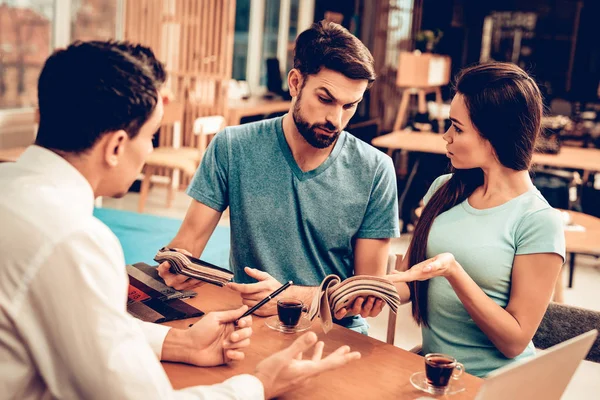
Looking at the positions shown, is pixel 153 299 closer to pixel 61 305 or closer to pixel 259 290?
pixel 259 290

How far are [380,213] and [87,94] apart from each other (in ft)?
4.04

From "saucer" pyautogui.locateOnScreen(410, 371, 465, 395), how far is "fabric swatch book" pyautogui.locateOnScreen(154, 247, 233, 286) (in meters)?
0.51

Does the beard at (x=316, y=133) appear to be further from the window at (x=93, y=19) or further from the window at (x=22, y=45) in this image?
the window at (x=93, y=19)

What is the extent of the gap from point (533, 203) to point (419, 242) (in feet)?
1.13

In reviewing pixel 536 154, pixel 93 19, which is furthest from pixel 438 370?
pixel 93 19

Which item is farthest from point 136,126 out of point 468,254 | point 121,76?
point 468,254

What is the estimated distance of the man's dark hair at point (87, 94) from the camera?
1123 mm

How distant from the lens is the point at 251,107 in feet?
23.9

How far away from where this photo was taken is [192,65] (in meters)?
7.27

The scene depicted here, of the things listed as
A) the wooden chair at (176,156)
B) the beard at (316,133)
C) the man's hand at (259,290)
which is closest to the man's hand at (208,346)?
the man's hand at (259,290)

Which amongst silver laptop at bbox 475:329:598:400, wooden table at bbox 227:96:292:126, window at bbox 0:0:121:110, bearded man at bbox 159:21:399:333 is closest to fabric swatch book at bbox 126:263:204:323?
bearded man at bbox 159:21:399:333

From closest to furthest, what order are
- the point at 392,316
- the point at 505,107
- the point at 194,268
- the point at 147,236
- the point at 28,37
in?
the point at 194,268
the point at 505,107
the point at 392,316
the point at 147,236
the point at 28,37

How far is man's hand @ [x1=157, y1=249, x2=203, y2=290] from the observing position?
186 centimetres

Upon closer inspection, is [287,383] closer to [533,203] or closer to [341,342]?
[341,342]
